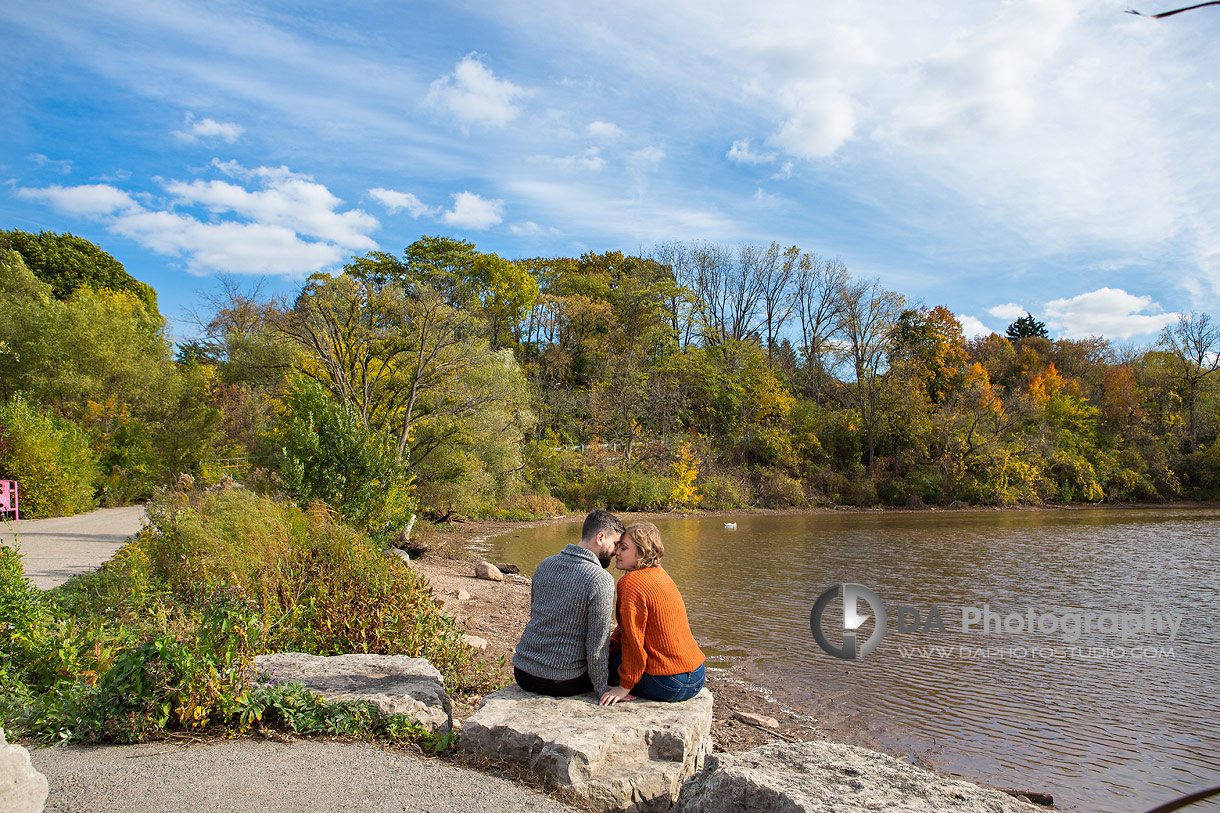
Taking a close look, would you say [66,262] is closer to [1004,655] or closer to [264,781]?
[264,781]

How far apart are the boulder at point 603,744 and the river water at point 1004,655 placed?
3236 millimetres

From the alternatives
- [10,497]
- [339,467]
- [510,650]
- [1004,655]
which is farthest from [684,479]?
[510,650]

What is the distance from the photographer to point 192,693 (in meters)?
4.35

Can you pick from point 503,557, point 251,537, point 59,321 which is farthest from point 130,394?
point 251,537

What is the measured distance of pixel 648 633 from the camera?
4688 mm

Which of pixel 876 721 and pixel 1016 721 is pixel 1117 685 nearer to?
pixel 1016 721

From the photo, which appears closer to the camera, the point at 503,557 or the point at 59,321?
the point at 503,557

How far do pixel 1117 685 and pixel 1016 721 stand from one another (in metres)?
2.08

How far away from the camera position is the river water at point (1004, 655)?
251 inches

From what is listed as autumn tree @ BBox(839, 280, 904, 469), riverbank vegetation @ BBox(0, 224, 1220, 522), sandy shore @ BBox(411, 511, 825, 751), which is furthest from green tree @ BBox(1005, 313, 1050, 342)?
sandy shore @ BBox(411, 511, 825, 751)

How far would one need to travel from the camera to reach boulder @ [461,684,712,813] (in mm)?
4020

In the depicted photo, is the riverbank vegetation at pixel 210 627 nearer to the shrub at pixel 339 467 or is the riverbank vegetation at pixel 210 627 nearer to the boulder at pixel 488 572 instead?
the shrub at pixel 339 467

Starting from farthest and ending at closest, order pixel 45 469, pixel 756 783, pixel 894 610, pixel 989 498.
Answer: pixel 989 498 < pixel 45 469 < pixel 894 610 < pixel 756 783

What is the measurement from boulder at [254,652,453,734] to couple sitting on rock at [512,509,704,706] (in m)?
0.70
